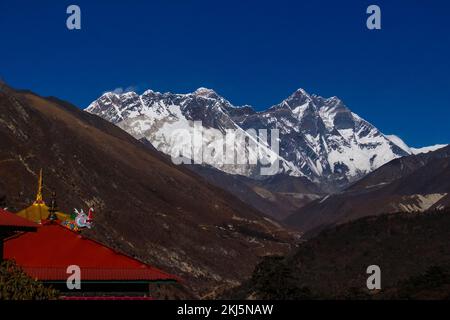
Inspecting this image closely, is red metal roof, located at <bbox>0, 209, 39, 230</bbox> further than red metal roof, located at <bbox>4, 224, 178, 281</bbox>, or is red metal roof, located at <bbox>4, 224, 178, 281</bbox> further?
red metal roof, located at <bbox>4, 224, 178, 281</bbox>

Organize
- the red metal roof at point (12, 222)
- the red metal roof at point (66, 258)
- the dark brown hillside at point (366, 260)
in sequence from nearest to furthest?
the red metal roof at point (12, 222) → the red metal roof at point (66, 258) → the dark brown hillside at point (366, 260)

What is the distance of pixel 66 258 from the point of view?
106 ft

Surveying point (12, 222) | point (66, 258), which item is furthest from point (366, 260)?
point (12, 222)

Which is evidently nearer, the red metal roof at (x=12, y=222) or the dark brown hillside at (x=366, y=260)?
the red metal roof at (x=12, y=222)

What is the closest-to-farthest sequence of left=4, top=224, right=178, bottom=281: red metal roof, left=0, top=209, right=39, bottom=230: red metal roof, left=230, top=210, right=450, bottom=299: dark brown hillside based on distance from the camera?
left=0, top=209, right=39, bottom=230: red metal roof < left=4, top=224, right=178, bottom=281: red metal roof < left=230, top=210, right=450, bottom=299: dark brown hillside

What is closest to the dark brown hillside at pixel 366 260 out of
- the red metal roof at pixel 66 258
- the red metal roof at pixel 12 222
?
the red metal roof at pixel 66 258

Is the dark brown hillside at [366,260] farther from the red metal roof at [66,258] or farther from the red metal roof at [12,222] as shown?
the red metal roof at [12,222]

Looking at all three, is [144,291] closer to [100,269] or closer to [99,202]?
[100,269]

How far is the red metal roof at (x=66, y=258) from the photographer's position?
3091 centimetres

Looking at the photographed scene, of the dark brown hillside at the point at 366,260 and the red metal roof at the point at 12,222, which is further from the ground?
the dark brown hillside at the point at 366,260

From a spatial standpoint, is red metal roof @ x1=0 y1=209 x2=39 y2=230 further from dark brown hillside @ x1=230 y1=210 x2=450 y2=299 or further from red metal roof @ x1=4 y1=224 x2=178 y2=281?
dark brown hillside @ x1=230 y1=210 x2=450 y2=299

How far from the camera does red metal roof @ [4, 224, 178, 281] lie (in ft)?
101

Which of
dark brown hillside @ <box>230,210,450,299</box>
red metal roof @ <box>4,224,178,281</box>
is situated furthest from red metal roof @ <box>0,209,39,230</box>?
dark brown hillside @ <box>230,210,450,299</box>

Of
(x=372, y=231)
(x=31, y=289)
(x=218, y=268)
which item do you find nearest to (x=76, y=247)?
(x=31, y=289)
